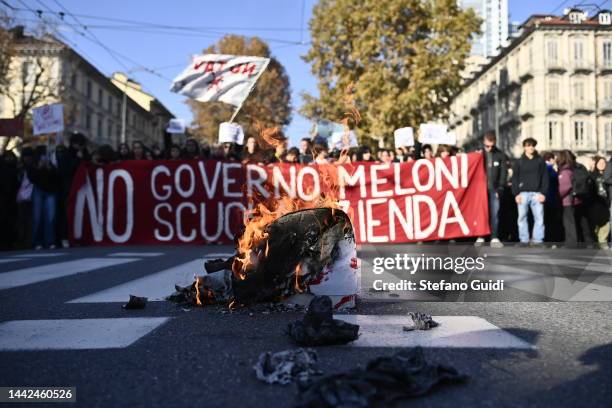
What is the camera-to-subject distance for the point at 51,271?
618 centimetres

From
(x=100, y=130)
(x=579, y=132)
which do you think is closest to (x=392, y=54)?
(x=579, y=132)

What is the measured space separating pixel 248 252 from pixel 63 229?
8.64m

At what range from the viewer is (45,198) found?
10898 millimetres

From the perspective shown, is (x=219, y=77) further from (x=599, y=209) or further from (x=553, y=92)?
(x=553, y=92)

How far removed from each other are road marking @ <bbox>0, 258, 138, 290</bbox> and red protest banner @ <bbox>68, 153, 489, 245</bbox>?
3.38 metres

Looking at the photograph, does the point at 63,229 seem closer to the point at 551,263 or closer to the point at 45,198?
the point at 45,198

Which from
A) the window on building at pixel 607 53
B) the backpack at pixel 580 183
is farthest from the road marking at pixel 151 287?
the window on building at pixel 607 53

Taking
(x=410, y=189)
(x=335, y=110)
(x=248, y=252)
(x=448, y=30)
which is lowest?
(x=248, y=252)

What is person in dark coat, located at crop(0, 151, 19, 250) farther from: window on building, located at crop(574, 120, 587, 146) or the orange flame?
window on building, located at crop(574, 120, 587, 146)

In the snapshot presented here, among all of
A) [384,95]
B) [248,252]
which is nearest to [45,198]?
[248,252]

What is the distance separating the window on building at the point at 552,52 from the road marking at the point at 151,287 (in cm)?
5809

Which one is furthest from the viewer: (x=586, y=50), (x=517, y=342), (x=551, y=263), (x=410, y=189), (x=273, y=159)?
(x=586, y=50)

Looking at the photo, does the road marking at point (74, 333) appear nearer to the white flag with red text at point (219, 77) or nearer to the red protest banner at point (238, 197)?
the red protest banner at point (238, 197)

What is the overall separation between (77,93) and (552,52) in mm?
47951
